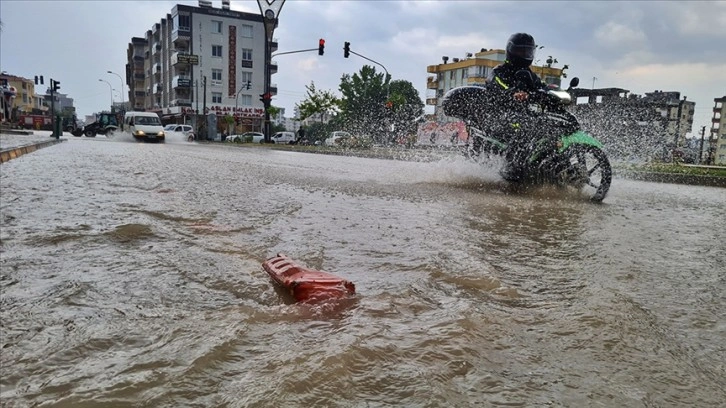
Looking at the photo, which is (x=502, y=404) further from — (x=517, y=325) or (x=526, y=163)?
(x=526, y=163)

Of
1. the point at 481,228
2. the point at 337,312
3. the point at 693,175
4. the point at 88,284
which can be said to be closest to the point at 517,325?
the point at 337,312

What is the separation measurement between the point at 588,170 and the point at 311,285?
18.5 ft

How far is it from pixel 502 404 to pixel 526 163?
5912 mm

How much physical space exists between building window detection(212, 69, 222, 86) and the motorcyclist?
56300 mm

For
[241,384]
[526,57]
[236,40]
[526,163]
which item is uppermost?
[236,40]

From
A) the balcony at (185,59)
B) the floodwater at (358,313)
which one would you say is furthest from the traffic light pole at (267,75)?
the balcony at (185,59)

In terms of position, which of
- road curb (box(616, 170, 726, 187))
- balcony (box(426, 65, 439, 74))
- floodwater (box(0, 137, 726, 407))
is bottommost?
floodwater (box(0, 137, 726, 407))

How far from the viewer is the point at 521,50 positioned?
7355 mm

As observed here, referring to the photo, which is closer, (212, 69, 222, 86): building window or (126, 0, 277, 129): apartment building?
(126, 0, 277, 129): apartment building

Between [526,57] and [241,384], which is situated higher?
[526,57]

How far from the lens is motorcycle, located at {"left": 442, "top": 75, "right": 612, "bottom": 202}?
645 centimetres

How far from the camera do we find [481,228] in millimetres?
4105

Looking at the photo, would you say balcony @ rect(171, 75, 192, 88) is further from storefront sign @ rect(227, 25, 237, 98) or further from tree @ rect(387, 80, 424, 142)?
tree @ rect(387, 80, 424, 142)

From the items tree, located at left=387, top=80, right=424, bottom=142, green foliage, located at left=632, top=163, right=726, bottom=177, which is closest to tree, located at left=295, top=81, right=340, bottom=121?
tree, located at left=387, top=80, right=424, bottom=142
